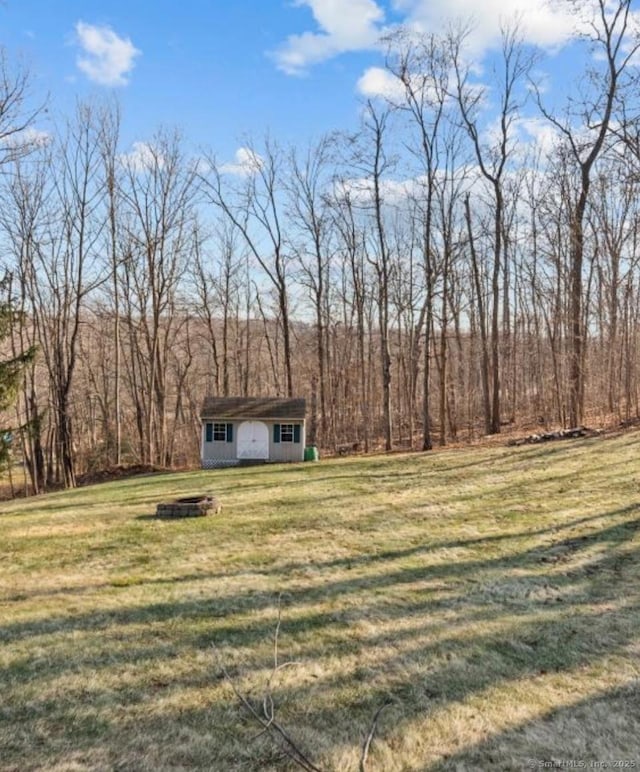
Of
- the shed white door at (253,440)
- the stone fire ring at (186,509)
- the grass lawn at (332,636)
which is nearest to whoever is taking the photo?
the grass lawn at (332,636)

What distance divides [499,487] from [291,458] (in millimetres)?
7871

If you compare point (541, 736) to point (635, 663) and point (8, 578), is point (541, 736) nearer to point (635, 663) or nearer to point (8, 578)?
point (635, 663)

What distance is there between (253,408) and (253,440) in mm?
991

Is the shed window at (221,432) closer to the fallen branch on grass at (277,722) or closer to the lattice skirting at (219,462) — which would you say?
the lattice skirting at (219,462)

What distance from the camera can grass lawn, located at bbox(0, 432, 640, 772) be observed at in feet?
8.86

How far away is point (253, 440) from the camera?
1599 centimetres

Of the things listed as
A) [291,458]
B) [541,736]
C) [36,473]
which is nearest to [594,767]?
[541,736]

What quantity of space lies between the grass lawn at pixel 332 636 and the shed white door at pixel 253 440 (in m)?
7.99

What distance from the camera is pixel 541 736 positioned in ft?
9.07

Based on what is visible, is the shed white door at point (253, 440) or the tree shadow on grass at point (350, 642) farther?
the shed white door at point (253, 440)

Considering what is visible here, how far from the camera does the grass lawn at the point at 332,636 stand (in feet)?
8.86

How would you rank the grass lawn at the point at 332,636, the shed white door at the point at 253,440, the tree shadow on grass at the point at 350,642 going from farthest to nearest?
the shed white door at the point at 253,440
the tree shadow on grass at the point at 350,642
the grass lawn at the point at 332,636

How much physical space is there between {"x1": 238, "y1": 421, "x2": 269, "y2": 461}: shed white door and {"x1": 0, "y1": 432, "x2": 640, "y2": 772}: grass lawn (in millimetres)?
7986

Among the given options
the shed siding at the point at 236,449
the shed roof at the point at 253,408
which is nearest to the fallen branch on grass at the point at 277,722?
the shed siding at the point at 236,449
